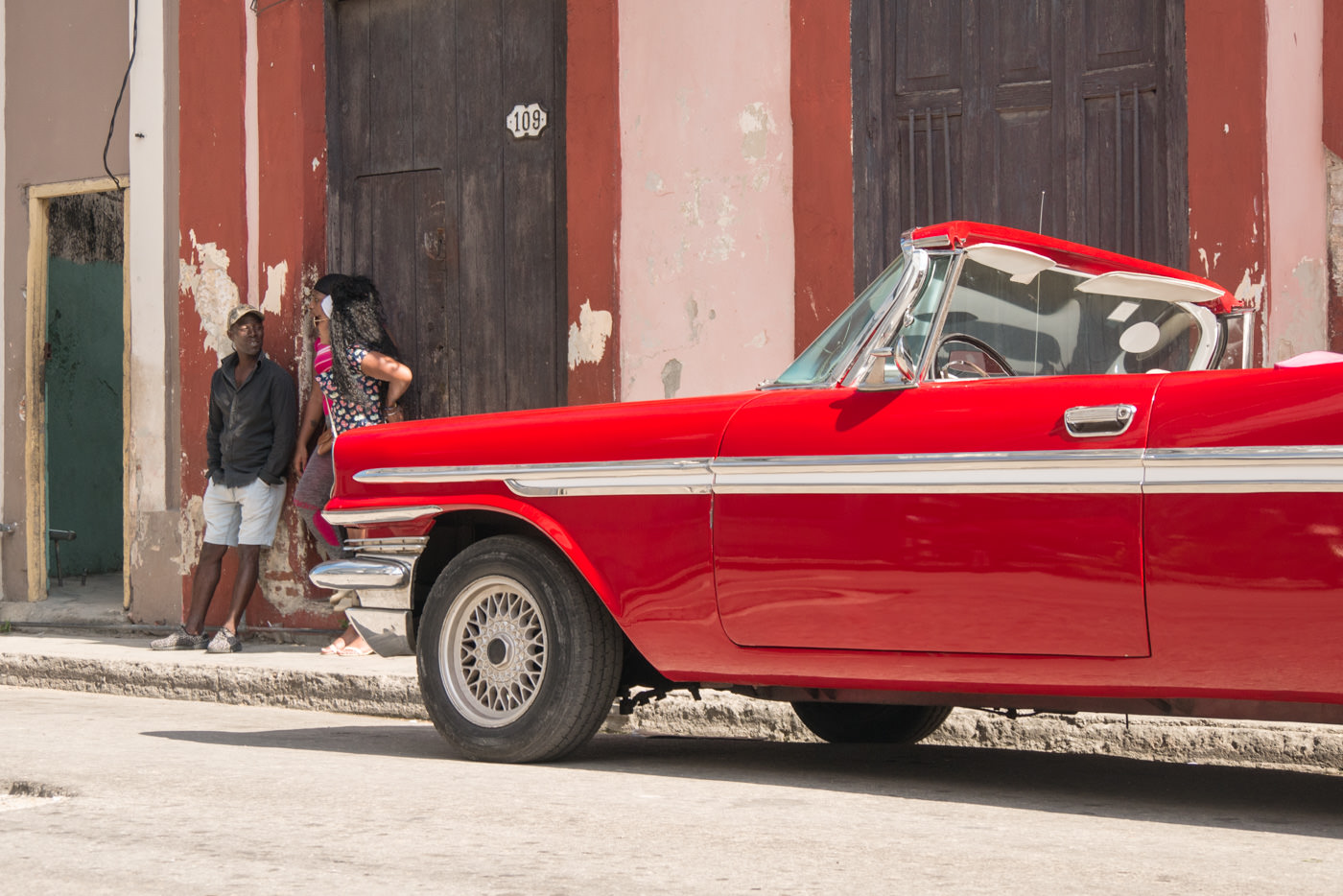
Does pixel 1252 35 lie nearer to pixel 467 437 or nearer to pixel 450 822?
pixel 467 437

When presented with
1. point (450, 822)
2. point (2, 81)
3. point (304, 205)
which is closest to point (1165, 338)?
point (450, 822)

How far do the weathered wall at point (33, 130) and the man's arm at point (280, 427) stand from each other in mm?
2421

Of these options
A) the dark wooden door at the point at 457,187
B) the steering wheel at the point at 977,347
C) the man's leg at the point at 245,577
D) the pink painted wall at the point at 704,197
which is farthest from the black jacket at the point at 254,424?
the steering wheel at the point at 977,347

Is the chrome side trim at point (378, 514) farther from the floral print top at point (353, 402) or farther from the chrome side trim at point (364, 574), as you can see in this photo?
the floral print top at point (353, 402)

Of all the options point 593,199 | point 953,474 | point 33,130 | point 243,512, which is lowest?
point 243,512

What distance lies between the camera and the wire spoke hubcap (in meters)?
5.17

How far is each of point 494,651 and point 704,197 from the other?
3.96 meters

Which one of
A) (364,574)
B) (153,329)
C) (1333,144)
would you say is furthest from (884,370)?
(153,329)

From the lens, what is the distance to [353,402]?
29.4 feet

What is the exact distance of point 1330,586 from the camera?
3.87 m

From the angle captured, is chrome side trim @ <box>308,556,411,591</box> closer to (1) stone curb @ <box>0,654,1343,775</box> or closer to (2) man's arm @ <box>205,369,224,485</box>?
(1) stone curb @ <box>0,654,1343,775</box>

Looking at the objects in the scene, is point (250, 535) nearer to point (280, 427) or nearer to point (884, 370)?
point (280, 427)

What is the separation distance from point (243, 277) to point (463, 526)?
16.1 ft

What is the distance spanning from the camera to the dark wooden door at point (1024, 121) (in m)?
7.57
